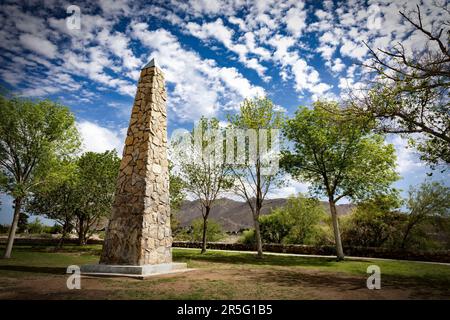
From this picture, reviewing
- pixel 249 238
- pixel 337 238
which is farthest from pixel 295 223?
pixel 337 238

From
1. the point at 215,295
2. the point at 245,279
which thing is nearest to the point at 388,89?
the point at 245,279

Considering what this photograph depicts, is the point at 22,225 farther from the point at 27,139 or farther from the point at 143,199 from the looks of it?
the point at 143,199

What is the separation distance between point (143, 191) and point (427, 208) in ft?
92.1

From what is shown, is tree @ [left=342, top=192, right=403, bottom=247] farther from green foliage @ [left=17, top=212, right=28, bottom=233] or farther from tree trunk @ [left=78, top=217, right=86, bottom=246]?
green foliage @ [left=17, top=212, right=28, bottom=233]

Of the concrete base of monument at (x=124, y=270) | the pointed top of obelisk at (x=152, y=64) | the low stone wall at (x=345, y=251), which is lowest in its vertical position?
the low stone wall at (x=345, y=251)

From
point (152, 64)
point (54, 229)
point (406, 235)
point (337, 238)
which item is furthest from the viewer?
point (54, 229)

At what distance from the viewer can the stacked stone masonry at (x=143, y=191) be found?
37.1ft

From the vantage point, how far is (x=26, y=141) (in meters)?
19.3

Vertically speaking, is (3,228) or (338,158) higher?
(338,158)

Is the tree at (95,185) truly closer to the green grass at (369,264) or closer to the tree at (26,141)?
the tree at (26,141)

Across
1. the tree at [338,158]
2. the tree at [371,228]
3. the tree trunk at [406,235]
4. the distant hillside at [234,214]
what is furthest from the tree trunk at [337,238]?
the distant hillside at [234,214]

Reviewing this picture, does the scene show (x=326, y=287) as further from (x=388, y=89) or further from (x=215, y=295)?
(x=388, y=89)

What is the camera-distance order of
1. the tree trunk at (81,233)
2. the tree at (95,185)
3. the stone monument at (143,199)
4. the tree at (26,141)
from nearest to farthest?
the stone monument at (143,199) → the tree at (26,141) → the tree at (95,185) → the tree trunk at (81,233)

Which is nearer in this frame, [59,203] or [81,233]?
[59,203]
